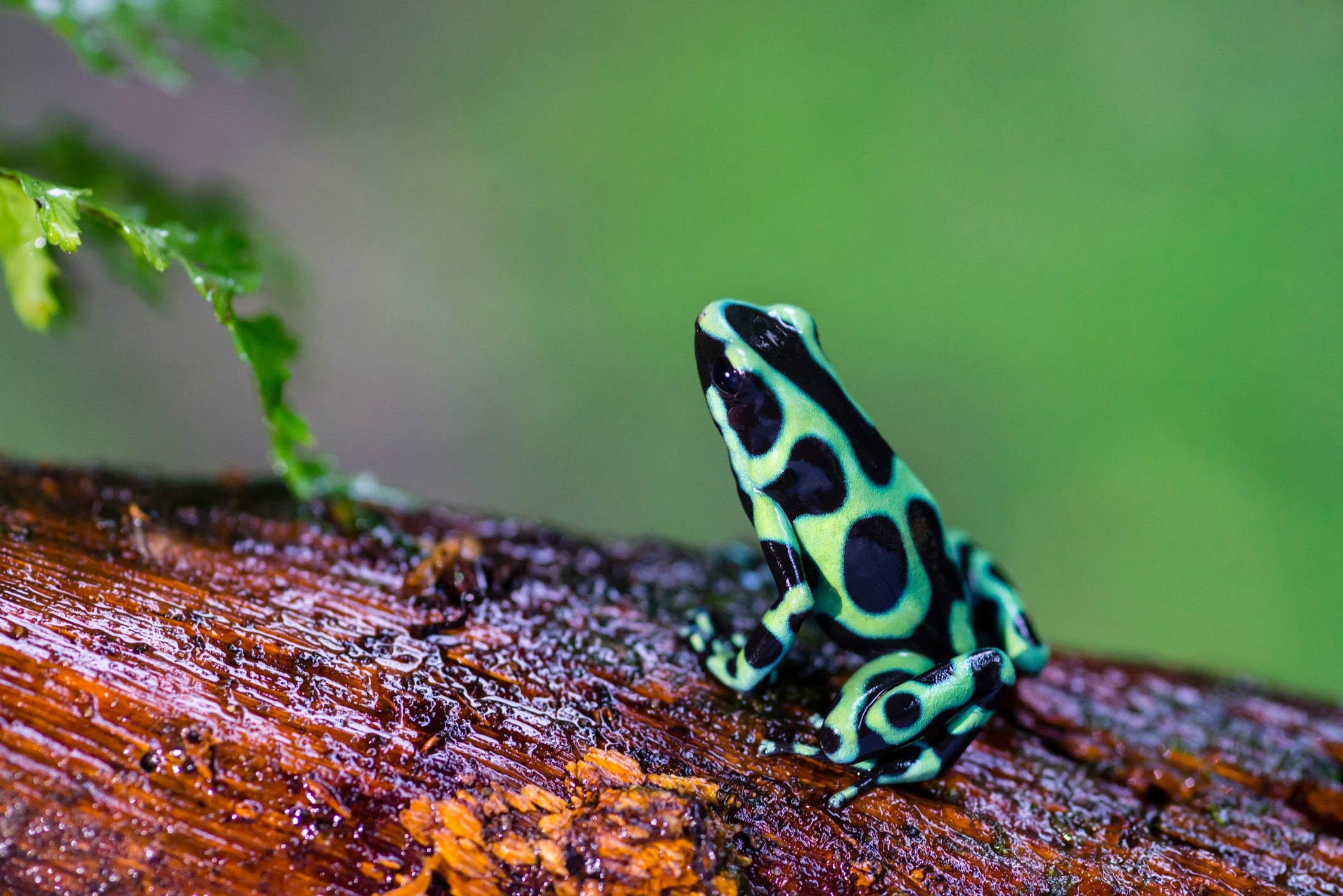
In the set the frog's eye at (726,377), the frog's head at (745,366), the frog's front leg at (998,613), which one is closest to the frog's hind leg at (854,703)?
the frog's front leg at (998,613)

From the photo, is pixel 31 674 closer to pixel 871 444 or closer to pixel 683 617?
pixel 683 617

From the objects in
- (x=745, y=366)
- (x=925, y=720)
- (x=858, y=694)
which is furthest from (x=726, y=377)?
(x=925, y=720)

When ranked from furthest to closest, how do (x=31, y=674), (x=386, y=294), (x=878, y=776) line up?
1. (x=386, y=294)
2. (x=878, y=776)
3. (x=31, y=674)

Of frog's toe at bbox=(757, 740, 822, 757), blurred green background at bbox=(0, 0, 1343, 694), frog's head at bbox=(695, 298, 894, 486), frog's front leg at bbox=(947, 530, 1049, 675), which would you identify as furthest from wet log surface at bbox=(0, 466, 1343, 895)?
blurred green background at bbox=(0, 0, 1343, 694)

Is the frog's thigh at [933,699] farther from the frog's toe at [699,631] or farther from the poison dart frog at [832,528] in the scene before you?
the frog's toe at [699,631]

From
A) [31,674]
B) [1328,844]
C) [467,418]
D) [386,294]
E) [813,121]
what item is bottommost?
[1328,844]

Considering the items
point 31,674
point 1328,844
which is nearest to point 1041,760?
point 1328,844

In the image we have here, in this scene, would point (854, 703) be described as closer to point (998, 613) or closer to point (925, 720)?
point (925, 720)
